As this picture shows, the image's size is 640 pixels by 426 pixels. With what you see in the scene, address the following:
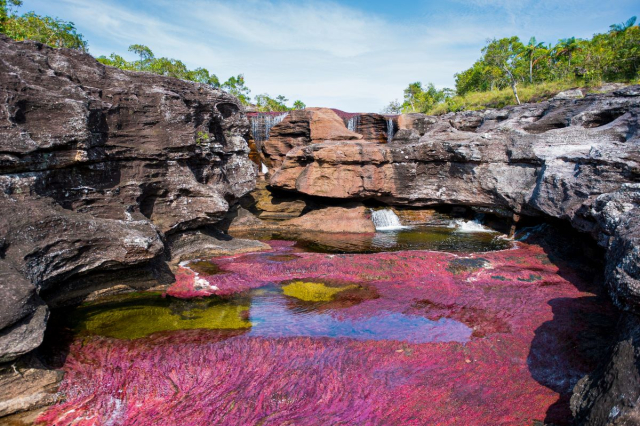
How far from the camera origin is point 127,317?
10555mm

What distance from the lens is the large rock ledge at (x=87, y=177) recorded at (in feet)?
30.7

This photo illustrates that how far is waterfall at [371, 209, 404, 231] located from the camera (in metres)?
24.5

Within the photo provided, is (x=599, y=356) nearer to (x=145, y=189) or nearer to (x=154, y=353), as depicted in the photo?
(x=154, y=353)

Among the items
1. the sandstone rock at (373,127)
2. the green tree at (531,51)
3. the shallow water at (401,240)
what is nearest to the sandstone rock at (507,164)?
the shallow water at (401,240)

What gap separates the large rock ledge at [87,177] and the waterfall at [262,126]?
13.0 m

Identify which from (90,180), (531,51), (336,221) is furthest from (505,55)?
(90,180)

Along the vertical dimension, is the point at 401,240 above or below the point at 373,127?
below

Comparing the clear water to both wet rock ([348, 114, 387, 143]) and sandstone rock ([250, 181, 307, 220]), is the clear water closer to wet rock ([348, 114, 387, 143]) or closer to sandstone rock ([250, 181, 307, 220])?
sandstone rock ([250, 181, 307, 220])

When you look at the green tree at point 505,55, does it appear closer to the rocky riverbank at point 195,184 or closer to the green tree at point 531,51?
the green tree at point 531,51

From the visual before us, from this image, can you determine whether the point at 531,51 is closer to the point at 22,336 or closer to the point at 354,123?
the point at 354,123

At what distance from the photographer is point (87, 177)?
42.1ft

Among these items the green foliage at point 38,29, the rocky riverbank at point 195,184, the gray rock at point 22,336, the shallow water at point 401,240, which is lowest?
the shallow water at point 401,240

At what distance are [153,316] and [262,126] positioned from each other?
2324cm

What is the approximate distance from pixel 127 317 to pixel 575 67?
56.3 metres
